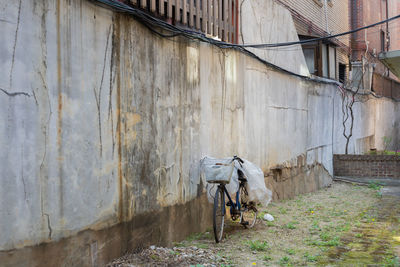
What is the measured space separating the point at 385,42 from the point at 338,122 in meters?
12.6

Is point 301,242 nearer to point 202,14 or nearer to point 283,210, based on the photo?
point 283,210

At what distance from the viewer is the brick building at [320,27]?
488 inches

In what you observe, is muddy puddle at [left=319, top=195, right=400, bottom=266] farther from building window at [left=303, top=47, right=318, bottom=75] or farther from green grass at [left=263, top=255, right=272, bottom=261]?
building window at [left=303, top=47, right=318, bottom=75]

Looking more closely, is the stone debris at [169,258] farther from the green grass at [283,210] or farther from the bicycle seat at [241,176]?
the green grass at [283,210]

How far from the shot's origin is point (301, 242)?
583 cm

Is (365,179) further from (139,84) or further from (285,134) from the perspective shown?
(139,84)

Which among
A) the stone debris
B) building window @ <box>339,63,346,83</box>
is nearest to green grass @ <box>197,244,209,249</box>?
the stone debris

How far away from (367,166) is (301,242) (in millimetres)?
7703

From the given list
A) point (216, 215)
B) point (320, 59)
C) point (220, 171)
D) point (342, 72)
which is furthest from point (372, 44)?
point (216, 215)

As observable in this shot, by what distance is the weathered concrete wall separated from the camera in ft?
10.9

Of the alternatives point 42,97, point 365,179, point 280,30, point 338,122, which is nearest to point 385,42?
point 338,122

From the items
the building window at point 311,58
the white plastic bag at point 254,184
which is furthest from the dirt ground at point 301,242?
the building window at point 311,58

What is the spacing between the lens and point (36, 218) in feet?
11.3

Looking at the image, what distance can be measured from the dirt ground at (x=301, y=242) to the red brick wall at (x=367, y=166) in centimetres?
361
